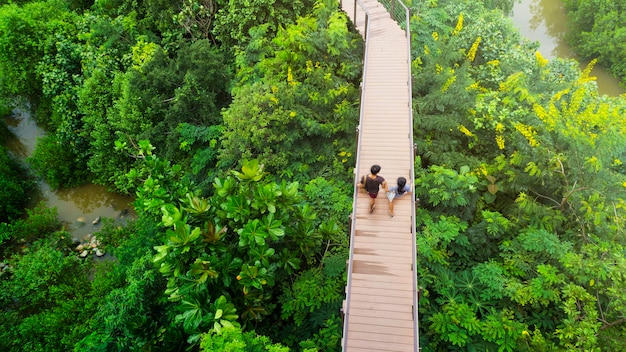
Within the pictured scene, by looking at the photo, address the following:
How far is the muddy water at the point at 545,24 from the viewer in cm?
2181

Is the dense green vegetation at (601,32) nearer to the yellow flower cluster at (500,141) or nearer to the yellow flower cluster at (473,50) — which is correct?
the yellow flower cluster at (473,50)

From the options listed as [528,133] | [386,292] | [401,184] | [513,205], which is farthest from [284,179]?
[528,133]

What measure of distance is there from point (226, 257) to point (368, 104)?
5.33 metres

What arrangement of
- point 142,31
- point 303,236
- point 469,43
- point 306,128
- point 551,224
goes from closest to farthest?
point 303,236 → point 551,224 → point 306,128 → point 469,43 → point 142,31

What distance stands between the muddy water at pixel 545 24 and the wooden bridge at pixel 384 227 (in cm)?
1461

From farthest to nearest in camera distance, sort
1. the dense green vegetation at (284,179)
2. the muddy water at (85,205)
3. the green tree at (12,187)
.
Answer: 1. the muddy water at (85,205)
2. the green tree at (12,187)
3. the dense green vegetation at (284,179)

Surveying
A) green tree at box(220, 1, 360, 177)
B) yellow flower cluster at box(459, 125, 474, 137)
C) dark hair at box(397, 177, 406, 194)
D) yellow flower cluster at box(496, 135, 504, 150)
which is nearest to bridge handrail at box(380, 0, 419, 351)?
dark hair at box(397, 177, 406, 194)

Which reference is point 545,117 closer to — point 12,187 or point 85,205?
A: point 85,205

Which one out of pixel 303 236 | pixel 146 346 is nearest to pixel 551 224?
pixel 303 236

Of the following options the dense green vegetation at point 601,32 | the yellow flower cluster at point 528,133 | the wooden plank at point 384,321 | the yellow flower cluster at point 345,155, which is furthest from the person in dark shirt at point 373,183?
the dense green vegetation at point 601,32

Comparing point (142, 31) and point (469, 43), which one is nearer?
point (469, 43)

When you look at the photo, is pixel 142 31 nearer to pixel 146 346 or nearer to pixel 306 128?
pixel 306 128

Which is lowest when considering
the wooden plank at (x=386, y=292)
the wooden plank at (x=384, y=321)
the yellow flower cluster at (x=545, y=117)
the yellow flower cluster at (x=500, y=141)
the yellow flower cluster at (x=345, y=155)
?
the wooden plank at (x=384, y=321)

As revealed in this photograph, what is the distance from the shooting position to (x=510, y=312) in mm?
8125
